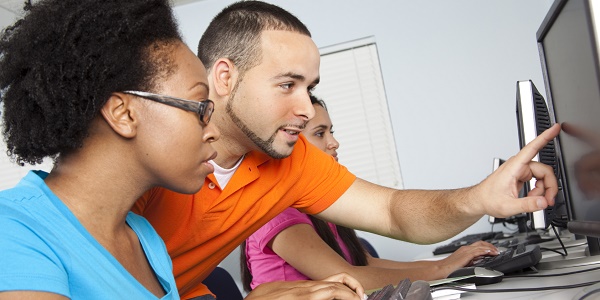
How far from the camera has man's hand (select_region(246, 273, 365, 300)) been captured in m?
1.21

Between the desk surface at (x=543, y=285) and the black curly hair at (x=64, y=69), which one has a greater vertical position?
the black curly hair at (x=64, y=69)

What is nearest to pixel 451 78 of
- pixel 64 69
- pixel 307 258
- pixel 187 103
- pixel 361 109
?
pixel 361 109

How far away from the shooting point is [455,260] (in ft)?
6.12

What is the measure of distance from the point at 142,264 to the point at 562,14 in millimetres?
914

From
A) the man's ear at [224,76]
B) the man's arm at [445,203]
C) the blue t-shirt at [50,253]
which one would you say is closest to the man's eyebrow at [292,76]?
the man's ear at [224,76]

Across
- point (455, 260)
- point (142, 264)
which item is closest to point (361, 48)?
point (455, 260)

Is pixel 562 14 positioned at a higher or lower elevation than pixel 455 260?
higher

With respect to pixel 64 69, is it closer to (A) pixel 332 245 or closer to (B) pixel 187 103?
(B) pixel 187 103

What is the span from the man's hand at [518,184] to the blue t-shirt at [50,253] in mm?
716

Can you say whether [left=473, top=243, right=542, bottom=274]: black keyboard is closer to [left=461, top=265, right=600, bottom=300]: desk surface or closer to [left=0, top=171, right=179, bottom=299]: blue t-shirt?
[left=461, top=265, right=600, bottom=300]: desk surface

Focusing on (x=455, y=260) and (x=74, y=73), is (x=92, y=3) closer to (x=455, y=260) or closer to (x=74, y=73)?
(x=74, y=73)

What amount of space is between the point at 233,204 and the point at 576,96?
2.73 feet

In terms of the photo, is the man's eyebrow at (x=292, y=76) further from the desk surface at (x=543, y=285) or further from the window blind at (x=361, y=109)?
the window blind at (x=361, y=109)

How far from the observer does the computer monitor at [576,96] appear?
1047 millimetres
